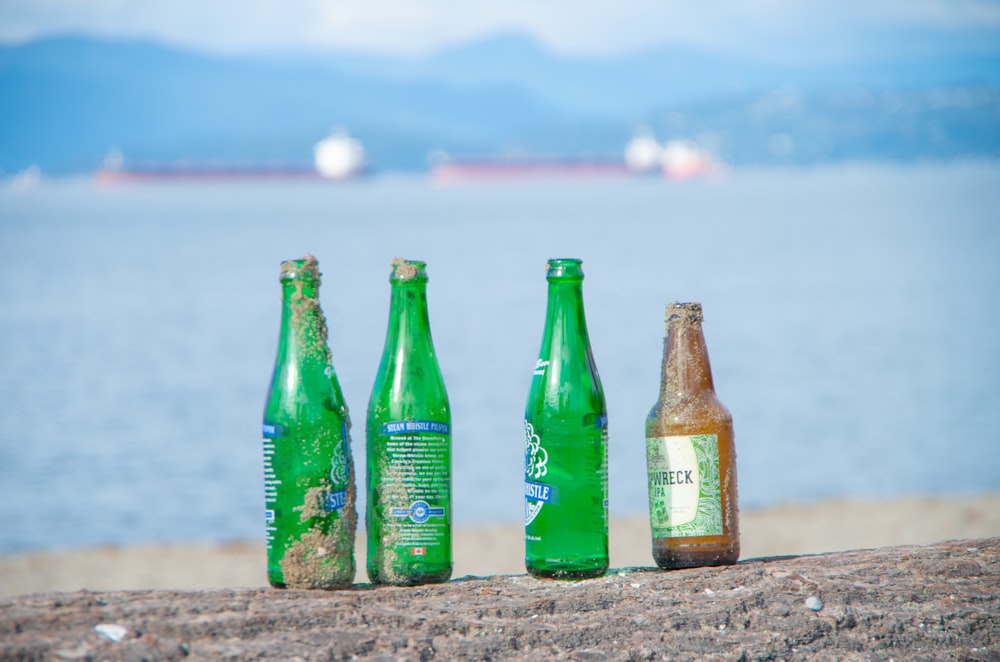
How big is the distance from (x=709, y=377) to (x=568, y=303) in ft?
1.22

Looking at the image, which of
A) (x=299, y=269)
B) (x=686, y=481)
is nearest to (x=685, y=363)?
(x=686, y=481)

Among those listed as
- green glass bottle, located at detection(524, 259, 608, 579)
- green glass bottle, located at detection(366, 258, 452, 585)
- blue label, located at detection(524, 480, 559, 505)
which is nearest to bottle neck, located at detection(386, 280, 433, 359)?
green glass bottle, located at detection(366, 258, 452, 585)

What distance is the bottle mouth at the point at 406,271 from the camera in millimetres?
2736

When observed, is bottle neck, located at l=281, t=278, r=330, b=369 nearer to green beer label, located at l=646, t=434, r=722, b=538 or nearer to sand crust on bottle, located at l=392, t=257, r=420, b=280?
sand crust on bottle, located at l=392, t=257, r=420, b=280

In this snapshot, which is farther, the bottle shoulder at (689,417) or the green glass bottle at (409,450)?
the bottle shoulder at (689,417)

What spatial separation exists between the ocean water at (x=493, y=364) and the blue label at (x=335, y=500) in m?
10.2

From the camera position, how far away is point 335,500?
8.79 ft

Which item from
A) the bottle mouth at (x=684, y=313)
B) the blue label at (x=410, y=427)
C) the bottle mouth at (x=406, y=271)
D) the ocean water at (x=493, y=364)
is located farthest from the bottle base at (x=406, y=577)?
the ocean water at (x=493, y=364)

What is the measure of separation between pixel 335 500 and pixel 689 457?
2.57 ft

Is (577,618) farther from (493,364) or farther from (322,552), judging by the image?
(493,364)

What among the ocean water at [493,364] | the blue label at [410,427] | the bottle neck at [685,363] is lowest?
the blue label at [410,427]

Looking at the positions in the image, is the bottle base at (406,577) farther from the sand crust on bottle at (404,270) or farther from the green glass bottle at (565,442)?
the sand crust on bottle at (404,270)

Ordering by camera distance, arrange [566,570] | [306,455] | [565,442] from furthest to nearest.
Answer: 1. [566,570]
2. [565,442]
3. [306,455]

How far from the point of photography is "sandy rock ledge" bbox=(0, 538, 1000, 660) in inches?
97.3
